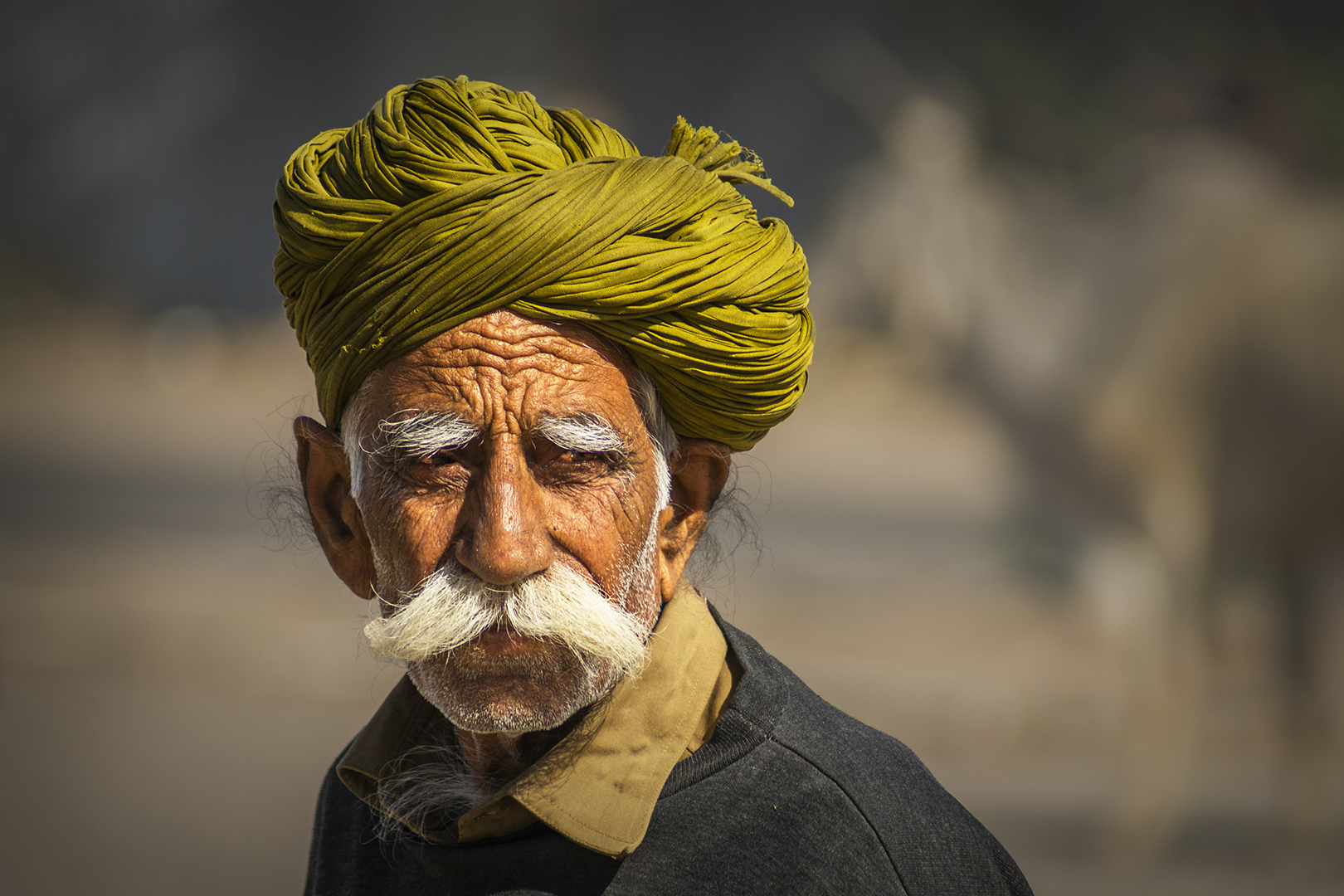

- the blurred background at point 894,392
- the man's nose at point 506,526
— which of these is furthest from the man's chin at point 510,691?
the blurred background at point 894,392

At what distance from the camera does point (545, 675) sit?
1.33 m

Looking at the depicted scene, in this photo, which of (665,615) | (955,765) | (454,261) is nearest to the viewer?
(454,261)

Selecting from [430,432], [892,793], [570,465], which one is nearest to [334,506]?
[430,432]

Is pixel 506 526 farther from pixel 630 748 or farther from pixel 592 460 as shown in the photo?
pixel 630 748

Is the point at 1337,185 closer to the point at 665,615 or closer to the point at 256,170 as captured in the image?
the point at 665,615

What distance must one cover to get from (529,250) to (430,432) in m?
0.26

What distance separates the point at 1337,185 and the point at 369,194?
4.82 m

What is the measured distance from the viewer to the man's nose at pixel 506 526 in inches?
48.7

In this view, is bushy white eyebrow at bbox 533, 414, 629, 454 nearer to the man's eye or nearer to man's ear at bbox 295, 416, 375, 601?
the man's eye

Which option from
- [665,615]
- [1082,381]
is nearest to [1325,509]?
[1082,381]

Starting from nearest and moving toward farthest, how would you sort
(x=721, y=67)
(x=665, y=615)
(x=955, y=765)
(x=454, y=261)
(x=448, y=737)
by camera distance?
(x=454, y=261)
(x=665, y=615)
(x=448, y=737)
(x=955, y=765)
(x=721, y=67)

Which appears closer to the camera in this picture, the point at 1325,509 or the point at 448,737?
the point at 448,737

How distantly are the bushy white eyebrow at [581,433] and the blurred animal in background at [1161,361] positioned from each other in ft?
12.4

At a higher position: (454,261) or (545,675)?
(454,261)
